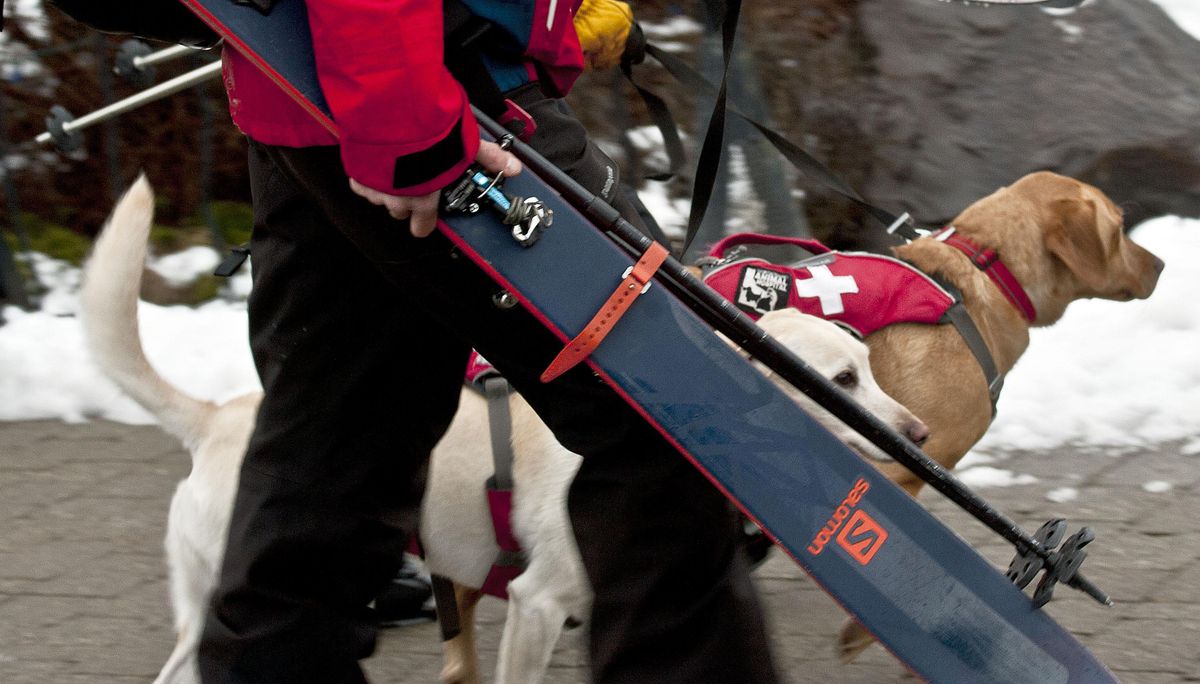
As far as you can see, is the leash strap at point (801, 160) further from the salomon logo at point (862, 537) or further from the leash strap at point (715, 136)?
Answer: the salomon logo at point (862, 537)

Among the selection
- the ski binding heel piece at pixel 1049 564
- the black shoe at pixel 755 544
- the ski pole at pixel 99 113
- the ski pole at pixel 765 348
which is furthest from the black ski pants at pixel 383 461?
the ski pole at pixel 99 113

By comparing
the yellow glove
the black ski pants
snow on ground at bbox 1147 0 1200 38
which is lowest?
snow on ground at bbox 1147 0 1200 38

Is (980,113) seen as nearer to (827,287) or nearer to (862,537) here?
(827,287)

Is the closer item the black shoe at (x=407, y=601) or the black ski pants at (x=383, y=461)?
the black ski pants at (x=383, y=461)

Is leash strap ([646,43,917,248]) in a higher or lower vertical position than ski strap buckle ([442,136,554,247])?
lower

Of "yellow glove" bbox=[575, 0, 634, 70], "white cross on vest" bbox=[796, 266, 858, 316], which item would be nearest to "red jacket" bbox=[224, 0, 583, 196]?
"white cross on vest" bbox=[796, 266, 858, 316]

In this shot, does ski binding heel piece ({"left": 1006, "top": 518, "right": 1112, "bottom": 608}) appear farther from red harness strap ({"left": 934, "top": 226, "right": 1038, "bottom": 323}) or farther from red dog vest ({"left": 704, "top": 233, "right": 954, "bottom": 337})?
red harness strap ({"left": 934, "top": 226, "right": 1038, "bottom": 323})

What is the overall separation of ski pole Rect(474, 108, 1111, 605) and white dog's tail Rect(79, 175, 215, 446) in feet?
3.38

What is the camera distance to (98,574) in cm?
360

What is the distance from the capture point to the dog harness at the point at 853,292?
3086mm

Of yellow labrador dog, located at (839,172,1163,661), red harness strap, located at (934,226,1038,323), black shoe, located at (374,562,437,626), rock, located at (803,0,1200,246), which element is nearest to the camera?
yellow labrador dog, located at (839,172,1163,661)

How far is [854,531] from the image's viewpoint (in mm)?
1926

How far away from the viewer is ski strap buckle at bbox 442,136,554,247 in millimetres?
1801

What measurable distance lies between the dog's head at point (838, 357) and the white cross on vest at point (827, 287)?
0.18m
